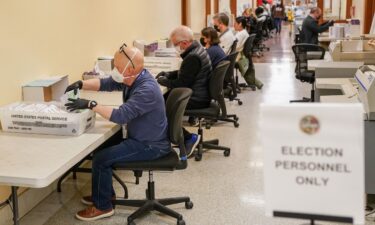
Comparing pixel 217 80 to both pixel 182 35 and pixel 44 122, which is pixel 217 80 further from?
pixel 44 122

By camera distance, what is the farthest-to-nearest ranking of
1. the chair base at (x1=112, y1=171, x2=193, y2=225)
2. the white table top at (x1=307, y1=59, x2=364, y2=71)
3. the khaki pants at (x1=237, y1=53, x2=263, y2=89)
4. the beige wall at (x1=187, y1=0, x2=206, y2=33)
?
1. the beige wall at (x1=187, y1=0, x2=206, y2=33)
2. the khaki pants at (x1=237, y1=53, x2=263, y2=89)
3. the white table top at (x1=307, y1=59, x2=364, y2=71)
4. the chair base at (x1=112, y1=171, x2=193, y2=225)

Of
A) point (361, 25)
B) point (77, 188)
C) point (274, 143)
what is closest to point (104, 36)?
point (77, 188)

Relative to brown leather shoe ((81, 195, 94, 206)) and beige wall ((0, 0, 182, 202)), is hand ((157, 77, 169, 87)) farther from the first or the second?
brown leather shoe ((81, 195, 94, 206))

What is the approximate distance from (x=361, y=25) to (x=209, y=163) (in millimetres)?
5357

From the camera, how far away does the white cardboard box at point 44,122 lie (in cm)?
306

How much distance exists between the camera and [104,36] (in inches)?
209

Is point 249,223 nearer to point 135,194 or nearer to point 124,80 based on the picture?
point 135,194

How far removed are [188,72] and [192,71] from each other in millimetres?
37

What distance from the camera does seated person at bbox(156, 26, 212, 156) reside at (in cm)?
459

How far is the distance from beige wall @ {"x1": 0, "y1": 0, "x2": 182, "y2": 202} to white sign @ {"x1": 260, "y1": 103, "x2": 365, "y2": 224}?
225cm

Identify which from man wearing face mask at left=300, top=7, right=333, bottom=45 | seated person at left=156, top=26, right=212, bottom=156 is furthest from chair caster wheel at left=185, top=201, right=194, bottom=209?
man wearing face mask at left=300, top=7, right=333, bottom=45

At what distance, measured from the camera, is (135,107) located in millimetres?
3178

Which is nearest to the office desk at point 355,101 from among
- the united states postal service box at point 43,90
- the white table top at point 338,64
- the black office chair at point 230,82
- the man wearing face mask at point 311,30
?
the white table top at point 338,64

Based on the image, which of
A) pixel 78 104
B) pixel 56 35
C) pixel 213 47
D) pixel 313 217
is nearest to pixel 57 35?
Answer: pixel 56 35
